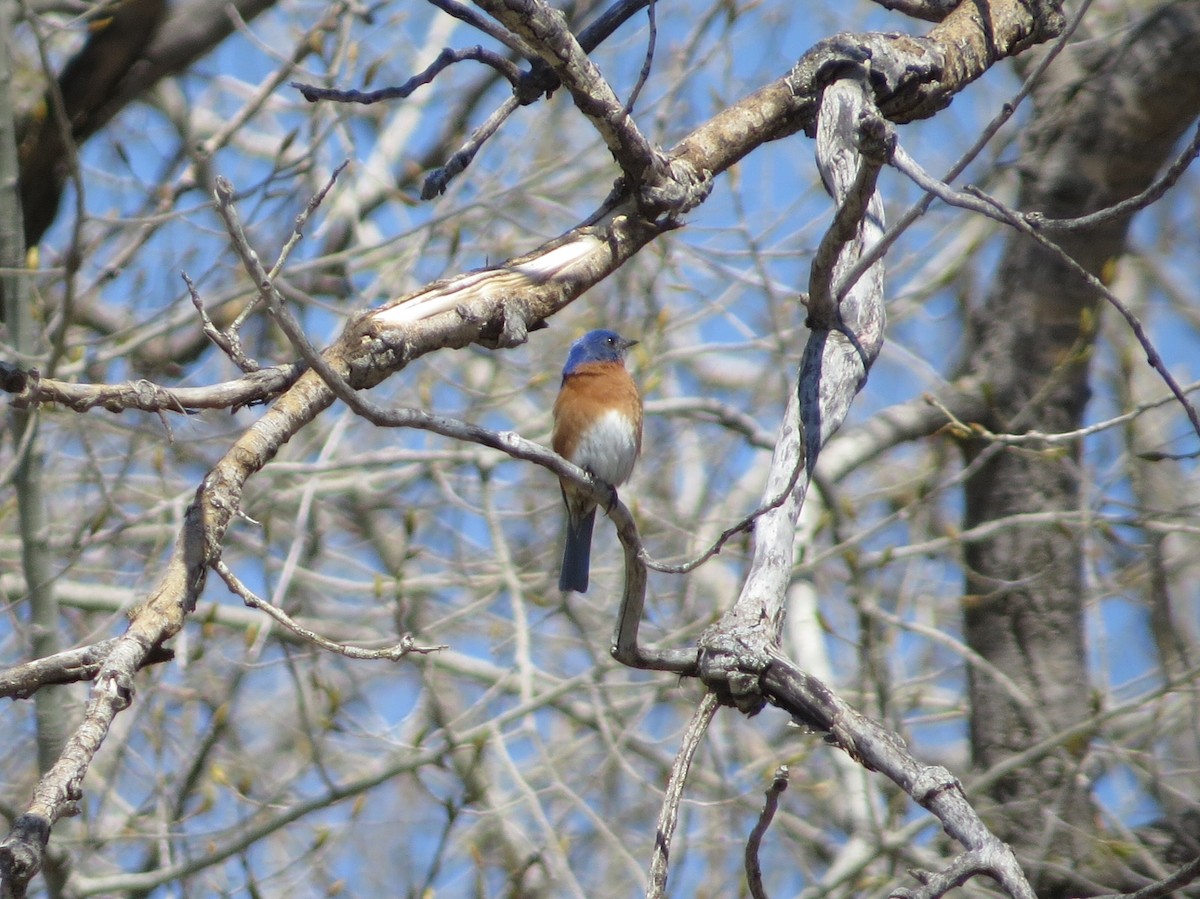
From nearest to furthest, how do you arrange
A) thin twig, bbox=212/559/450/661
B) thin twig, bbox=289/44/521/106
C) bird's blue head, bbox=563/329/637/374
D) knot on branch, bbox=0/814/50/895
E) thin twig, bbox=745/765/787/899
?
knot on branch, bbox=0/814/50/895 < thin twig, bbox=745/765/787/899 < thin twig, bbox=212/559/450/661 < thin twig, bbox=289/44/521/106 < bird's blue head, bbox=563/329/637/374

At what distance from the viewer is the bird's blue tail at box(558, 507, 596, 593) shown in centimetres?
474

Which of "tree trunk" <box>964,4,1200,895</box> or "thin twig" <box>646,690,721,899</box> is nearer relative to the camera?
"thin twig" <box>646,690,721,899</box>

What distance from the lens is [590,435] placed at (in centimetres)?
477

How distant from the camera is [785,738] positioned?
764cm

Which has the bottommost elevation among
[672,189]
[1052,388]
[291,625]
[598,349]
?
[291,625]

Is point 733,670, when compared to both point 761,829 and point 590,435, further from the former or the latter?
point 590,435

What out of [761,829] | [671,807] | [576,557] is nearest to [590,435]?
[576,557]

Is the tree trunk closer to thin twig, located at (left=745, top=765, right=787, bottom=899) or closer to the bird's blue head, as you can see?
the bird's blue head

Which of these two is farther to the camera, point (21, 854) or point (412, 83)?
point (412, 83)

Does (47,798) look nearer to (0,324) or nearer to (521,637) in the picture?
(0,324)

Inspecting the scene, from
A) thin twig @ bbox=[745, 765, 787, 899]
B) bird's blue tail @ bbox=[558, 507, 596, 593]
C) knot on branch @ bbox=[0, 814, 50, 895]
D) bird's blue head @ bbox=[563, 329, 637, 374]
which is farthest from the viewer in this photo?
bird's blue head @ bbox=[563, 329, 637, 374]

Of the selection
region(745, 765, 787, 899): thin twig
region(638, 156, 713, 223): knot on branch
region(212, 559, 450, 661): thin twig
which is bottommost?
region(745, 765, 787, 899): thin twig

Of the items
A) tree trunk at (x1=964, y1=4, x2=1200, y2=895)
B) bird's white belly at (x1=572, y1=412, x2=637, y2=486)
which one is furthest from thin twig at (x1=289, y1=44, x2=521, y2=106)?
tree trunk at (x1=964, y1=4, x2=1200, y2=895)

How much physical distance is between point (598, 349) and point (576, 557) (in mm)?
899
